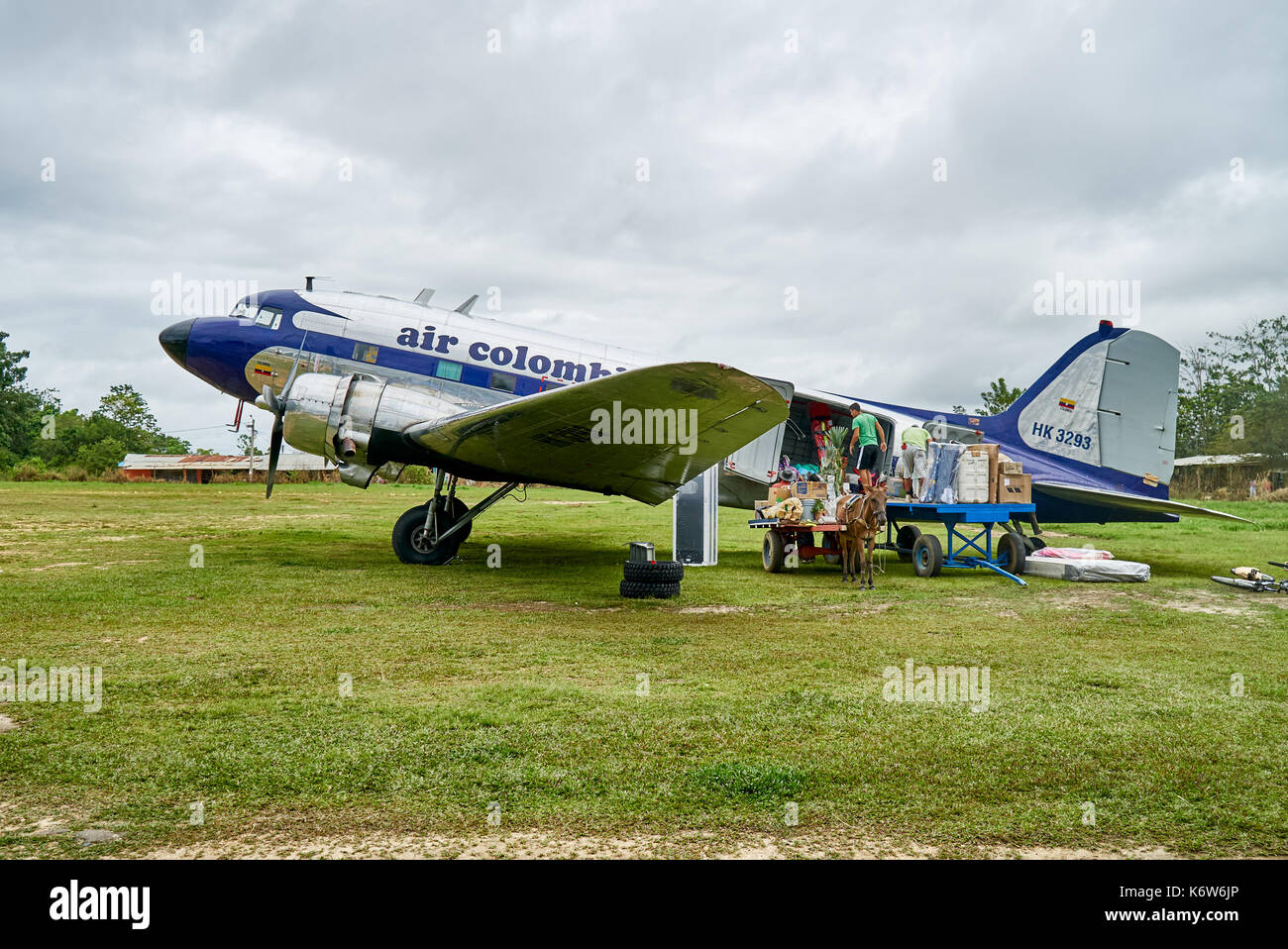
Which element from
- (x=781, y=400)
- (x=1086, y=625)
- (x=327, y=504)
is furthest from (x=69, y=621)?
(x=327, y=504)

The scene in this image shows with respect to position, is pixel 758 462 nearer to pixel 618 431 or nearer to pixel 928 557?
pixel 928 557

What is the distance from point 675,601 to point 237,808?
696cm

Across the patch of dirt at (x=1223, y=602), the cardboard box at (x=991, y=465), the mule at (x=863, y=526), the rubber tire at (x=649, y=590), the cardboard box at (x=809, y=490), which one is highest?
the cardboard box at (x=991, y=465)

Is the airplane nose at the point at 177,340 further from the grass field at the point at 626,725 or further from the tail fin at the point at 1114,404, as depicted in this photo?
the tail fin at the point at 1114,404

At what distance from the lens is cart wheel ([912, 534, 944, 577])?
1324 centimetres

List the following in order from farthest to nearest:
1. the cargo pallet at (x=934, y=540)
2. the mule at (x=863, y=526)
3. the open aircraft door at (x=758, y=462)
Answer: the open aircraft door at (x=758, y=462) < the cargo pallet at (x=934, y=540) < the mule at (x=863, y=526)

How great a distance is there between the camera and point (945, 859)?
10.0 feet

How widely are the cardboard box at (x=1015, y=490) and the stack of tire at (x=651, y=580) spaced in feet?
21.3

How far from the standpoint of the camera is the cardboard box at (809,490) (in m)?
13.5

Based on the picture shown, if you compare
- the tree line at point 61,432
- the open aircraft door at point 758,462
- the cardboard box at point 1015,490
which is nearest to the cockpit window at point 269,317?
the open aircraft door at point 758,462

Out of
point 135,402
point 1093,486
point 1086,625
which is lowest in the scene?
point 1086,625

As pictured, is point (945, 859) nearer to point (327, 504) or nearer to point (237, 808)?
point (237, 808)
